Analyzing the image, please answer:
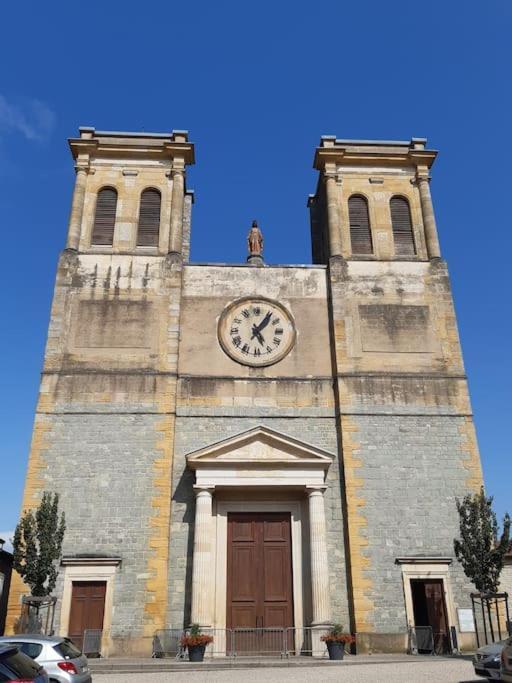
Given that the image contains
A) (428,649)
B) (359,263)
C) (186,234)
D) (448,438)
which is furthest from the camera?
(186,234)

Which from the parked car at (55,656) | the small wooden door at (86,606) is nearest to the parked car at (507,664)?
the parked car at (55,656)

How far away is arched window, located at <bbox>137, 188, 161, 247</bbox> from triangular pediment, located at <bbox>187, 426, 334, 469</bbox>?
842 centimetres

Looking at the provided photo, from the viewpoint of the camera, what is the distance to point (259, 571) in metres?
18.2

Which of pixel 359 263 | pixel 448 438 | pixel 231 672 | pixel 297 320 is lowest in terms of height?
pixel 231 672

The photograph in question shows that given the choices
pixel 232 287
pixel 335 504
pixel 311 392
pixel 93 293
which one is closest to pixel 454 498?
pixel 335 504

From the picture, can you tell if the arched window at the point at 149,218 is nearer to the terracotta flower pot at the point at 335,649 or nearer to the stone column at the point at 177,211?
the stone column at the point at 177,211

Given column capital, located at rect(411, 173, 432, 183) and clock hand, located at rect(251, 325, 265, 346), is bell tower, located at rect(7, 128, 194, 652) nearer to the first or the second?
clock hand, located at rect(251, 325, 265, 346)

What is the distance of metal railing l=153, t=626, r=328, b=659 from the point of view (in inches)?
653

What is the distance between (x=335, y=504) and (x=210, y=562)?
414 centimetres

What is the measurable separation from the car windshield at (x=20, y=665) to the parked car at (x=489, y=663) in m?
8.04

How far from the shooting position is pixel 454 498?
743 inches

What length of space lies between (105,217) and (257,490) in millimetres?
11723

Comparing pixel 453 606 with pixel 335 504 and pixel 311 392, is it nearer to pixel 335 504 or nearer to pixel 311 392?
pixel 335 504

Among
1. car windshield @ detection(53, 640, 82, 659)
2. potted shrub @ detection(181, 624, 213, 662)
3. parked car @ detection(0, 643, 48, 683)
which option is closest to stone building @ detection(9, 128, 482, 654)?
potted shrub @ detection(181, 624, 213, 662)
